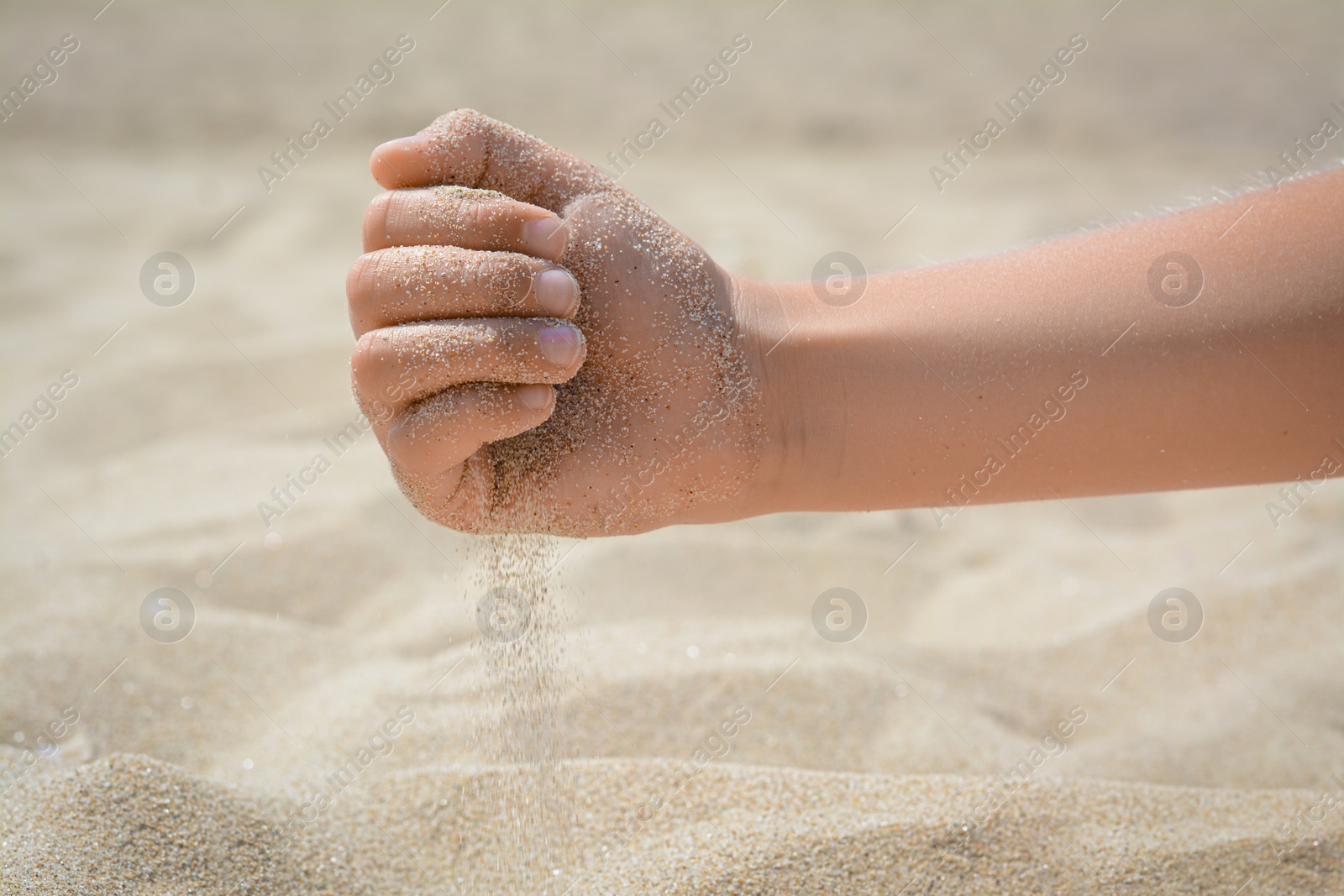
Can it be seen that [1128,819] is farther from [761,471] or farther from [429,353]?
[429,353]

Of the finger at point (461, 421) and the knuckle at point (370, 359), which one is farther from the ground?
the knuckle at point (370, 359)

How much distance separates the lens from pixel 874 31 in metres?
6.49

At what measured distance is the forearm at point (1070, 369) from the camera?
4.31 feet

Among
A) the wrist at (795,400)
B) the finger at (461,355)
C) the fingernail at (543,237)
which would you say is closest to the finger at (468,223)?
the fingernail at (543,237)

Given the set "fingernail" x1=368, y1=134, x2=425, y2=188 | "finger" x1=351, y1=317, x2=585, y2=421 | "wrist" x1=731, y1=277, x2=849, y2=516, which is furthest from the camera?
"wrist" x1=731, y1=277, x2=849, y2=516

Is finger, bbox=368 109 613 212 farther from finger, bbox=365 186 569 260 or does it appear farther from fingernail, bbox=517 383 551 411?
fingernail, bbox=517 383 551 411

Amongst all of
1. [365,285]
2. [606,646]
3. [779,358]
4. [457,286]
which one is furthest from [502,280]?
[606,646]

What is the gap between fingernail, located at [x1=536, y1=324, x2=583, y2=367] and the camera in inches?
47.4

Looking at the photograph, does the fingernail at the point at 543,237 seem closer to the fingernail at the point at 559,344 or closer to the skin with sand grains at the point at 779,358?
the skin with sand grains at the point at 779,358

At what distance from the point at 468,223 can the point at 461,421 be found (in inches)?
9.9

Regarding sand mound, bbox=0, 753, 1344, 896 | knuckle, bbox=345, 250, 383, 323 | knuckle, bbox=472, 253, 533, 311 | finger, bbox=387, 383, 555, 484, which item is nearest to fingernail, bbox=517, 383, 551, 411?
finger, bbox=387, 383, 555, 484

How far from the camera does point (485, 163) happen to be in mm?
1354

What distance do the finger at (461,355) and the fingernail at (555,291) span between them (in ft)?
0.06

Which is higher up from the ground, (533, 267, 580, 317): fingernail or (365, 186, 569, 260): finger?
(365, 186, 569, 260): finger
